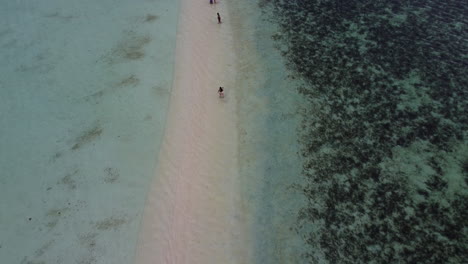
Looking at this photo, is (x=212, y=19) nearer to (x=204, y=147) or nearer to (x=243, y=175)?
(x=204, y=147)

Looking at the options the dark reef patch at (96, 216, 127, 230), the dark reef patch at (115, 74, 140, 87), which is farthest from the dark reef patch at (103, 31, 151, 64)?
the dark reef patch at (96, 216, 127, 230)

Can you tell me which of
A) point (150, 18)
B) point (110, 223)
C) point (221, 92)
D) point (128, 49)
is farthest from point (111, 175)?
point (150, 18)

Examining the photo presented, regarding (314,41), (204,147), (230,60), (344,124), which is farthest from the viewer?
(314,41)

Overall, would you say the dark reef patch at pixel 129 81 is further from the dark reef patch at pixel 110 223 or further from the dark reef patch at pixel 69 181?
the dark reef patch at pixel 110 223

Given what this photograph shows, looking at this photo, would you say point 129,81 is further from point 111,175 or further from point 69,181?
point 69,181

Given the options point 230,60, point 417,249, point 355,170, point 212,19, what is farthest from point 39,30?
point 417,249

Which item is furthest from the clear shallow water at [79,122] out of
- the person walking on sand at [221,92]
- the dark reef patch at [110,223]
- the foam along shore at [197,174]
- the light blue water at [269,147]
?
the light blue water at [269,147]
